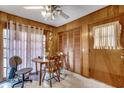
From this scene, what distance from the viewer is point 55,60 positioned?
9.34 ft

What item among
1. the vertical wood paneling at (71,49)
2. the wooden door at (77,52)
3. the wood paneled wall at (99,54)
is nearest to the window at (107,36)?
the wood paneled wall at (99,54)

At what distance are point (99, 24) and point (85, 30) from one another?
0.52 metres

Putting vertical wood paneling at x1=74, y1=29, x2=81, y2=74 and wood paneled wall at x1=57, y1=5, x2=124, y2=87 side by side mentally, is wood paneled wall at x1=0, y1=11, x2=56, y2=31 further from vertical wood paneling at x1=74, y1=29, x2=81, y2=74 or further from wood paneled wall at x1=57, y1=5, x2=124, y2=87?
vertical wood paneling at x1=74, y1=29, x2=81, y2=74

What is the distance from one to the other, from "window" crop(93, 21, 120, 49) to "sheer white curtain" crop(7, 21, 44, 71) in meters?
1.44

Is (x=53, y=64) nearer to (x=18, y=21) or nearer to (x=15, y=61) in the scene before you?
(x=15, y=61)

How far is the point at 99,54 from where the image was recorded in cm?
275

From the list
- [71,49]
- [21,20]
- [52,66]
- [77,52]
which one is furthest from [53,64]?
[21,20]

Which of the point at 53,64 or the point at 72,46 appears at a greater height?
the point at 72,46

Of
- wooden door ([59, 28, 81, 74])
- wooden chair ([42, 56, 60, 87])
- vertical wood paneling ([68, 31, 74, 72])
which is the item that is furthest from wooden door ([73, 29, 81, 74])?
wooden chair ([42, 56, 60, 87])

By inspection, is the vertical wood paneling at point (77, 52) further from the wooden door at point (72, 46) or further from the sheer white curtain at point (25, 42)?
the sheer white curtain at point (25, 42)

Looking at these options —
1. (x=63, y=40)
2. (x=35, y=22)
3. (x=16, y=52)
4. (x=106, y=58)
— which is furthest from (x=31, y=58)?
(x=106, y=58)

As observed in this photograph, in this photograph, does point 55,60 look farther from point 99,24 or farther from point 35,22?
point 99,24

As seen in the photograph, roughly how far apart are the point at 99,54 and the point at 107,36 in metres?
0.53

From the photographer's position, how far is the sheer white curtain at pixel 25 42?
2689 millimetres
